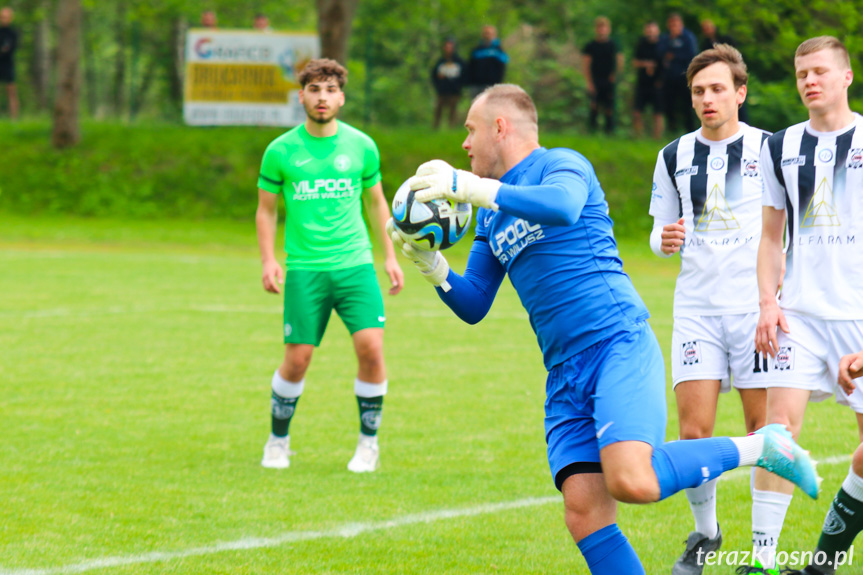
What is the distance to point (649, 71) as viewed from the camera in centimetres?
2416

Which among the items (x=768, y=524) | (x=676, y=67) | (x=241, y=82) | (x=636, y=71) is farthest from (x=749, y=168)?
(x=241, y=82)

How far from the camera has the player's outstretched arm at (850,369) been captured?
4484mm

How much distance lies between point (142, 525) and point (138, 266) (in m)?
13.1

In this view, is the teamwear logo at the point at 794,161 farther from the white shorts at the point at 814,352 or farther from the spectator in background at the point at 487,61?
the spectator in background at the point at 487,61

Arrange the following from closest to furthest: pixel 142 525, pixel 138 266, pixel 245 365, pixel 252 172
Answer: pixel 142 525
pixel 245 365
pixel 138 266
pixel 252 172

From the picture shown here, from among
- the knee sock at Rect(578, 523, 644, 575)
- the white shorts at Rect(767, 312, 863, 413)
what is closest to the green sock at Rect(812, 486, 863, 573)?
the white shorts at Rect(767, 312, 863, 413)

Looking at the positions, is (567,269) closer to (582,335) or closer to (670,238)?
(582,335)

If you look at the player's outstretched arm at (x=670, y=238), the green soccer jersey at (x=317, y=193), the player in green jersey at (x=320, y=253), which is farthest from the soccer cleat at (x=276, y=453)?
the player's outstretched arm at (x=670, y=238)

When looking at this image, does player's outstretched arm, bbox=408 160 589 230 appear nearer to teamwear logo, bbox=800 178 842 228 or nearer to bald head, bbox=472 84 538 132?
bald head, bbox=472 84 538 132

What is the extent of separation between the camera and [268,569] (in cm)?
513

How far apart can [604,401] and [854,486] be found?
156 centimetres

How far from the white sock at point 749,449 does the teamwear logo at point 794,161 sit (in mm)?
1411

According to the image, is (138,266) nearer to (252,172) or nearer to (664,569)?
(252,172)

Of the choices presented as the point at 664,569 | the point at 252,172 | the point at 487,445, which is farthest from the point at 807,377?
the point at 252,172
